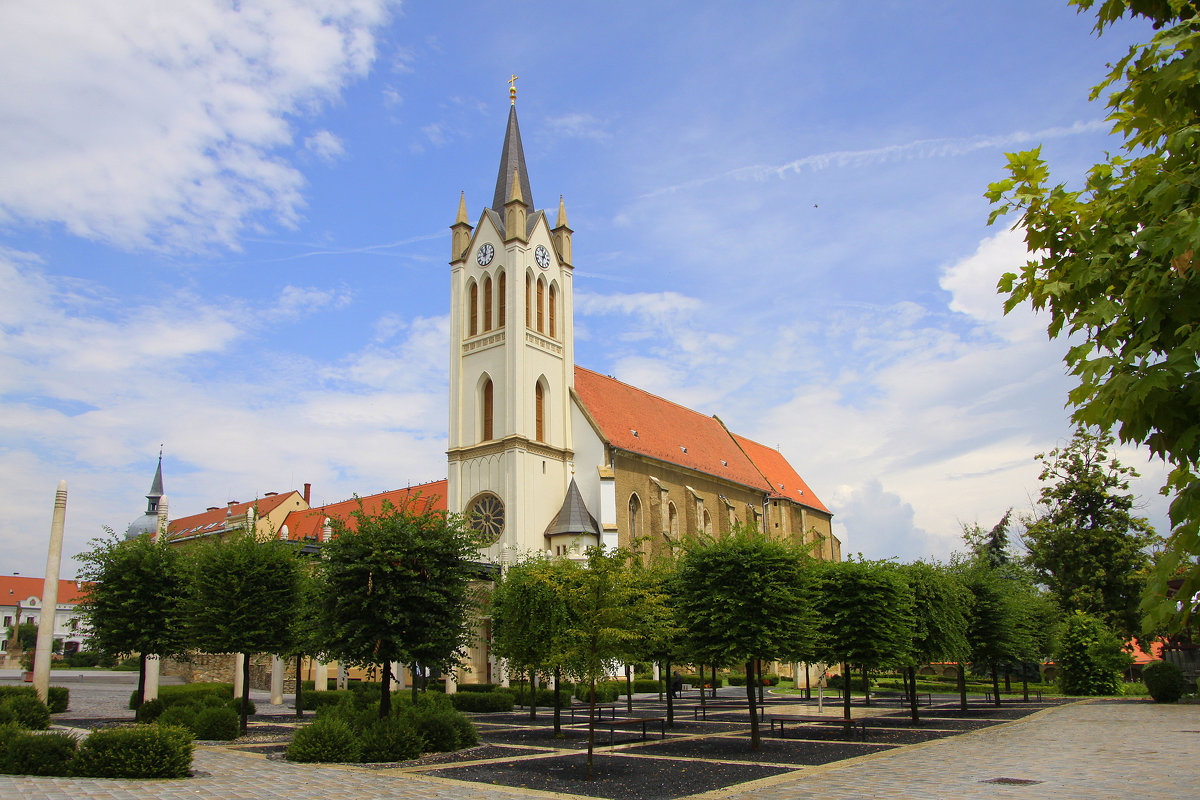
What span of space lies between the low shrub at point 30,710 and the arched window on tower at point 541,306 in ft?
105

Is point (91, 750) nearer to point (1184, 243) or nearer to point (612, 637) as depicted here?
point (612, 637)

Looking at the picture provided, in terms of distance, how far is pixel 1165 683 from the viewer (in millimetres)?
33906

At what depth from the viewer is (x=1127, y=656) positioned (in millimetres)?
41750

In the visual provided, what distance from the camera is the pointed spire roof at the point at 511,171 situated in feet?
165

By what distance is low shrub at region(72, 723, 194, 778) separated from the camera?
13.8 metres

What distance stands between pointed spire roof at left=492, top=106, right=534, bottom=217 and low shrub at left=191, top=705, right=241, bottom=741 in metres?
35.1

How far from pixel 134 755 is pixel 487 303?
3717 cm

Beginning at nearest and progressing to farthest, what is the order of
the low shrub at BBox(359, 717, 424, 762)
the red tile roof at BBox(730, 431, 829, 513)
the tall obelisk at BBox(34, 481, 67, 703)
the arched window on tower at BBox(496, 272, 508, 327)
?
the low shrub at BBox(359, 717, 424, 762) < the tall obelisk at BBox(34, 481, 67, 703) < the arched window on tower at BBox(496, 272, 508, 327) < the red tile roof at BBox(730, 431, 829, 513)

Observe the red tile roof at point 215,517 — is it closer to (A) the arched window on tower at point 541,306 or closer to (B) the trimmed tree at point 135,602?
(A) the arched window on tower at point 541,306

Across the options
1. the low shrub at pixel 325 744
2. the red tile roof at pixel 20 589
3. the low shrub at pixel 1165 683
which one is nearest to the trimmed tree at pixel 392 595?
the low shrub at pixel 325 744

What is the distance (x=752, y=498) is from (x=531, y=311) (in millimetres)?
24155

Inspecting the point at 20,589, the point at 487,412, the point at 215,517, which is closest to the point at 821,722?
the point at 487,412

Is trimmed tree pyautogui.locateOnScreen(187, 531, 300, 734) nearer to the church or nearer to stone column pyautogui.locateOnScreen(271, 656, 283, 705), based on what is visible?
stone column pyautogui.locateOnScreen(271, 656, 283, 705)

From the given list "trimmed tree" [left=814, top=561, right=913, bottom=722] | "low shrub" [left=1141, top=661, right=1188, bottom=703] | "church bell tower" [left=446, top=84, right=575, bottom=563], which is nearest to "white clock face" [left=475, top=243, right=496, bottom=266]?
"church bell tower" [left=446, top=84, right=575, bottom=563]
